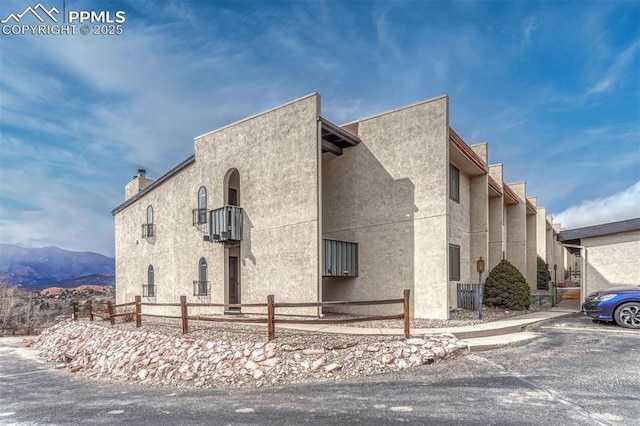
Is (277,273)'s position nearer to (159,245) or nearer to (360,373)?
(360,373)

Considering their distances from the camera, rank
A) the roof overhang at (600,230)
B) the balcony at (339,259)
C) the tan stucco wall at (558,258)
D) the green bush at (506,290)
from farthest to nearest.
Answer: the tan stucco wall at (558,258) < the green bush at (506,290) < the roof overhang at (600,230) < the balcony at (339,259)

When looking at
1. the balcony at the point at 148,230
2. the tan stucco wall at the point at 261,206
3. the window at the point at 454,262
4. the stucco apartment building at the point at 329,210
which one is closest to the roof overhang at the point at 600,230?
the stucco apartment building at the point at 329,210

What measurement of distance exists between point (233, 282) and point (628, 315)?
13046mm

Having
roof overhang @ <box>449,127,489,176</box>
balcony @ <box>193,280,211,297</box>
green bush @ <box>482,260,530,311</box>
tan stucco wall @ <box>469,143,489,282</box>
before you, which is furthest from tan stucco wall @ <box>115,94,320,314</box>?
green bush @ <box>482,260,530,311</box>

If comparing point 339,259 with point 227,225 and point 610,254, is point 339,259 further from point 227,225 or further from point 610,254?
point 610,254

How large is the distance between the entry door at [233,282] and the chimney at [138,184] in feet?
34.3

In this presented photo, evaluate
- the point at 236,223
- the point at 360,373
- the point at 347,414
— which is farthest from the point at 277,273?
the point at 347,414

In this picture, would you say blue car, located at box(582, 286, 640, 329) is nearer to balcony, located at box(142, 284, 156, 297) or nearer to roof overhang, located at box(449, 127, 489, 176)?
roof overhang, located at box(449, 127, 489, 176)

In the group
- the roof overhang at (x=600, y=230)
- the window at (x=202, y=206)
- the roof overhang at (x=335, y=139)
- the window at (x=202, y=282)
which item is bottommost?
the window at (x=202, y=282)

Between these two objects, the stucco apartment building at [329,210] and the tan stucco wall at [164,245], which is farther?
the tan stucco wall at [164,245]

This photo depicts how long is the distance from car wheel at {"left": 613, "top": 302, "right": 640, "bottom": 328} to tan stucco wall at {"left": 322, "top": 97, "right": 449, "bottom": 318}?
4.77 m

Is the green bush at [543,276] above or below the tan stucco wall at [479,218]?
below

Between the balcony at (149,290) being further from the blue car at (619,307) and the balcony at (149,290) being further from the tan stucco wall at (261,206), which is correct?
the blue car at (619,307)

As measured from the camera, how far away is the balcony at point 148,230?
18.6 metres
